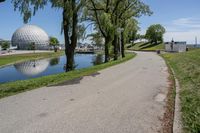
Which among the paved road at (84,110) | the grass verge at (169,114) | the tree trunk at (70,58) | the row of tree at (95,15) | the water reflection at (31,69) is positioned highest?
the row of tree at (95,15)

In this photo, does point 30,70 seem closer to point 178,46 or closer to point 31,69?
point 31,69

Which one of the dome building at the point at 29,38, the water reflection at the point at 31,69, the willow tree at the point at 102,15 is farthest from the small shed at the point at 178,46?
the dome building at the point at 29,38

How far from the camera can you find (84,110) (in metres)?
7.14

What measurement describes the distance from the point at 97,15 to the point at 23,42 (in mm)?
110085

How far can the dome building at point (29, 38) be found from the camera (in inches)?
5153

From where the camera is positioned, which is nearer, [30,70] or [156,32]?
[30,70]

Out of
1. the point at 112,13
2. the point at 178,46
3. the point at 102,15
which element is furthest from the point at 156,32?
the point at 102,15

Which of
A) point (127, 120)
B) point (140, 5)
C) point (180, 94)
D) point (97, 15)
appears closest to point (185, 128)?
point (127, 120)

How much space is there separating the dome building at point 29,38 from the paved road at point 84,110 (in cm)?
12236

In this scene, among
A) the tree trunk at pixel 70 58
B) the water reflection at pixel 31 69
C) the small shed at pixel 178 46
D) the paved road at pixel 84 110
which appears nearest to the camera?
the paved road at pixel 84 110

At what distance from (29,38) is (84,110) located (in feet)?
426

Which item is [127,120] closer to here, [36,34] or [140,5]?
[140,5]

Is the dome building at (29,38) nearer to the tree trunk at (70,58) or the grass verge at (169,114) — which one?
the tree trunk at (70,58)

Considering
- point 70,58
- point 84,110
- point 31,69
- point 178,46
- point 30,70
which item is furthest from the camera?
point 178,46
